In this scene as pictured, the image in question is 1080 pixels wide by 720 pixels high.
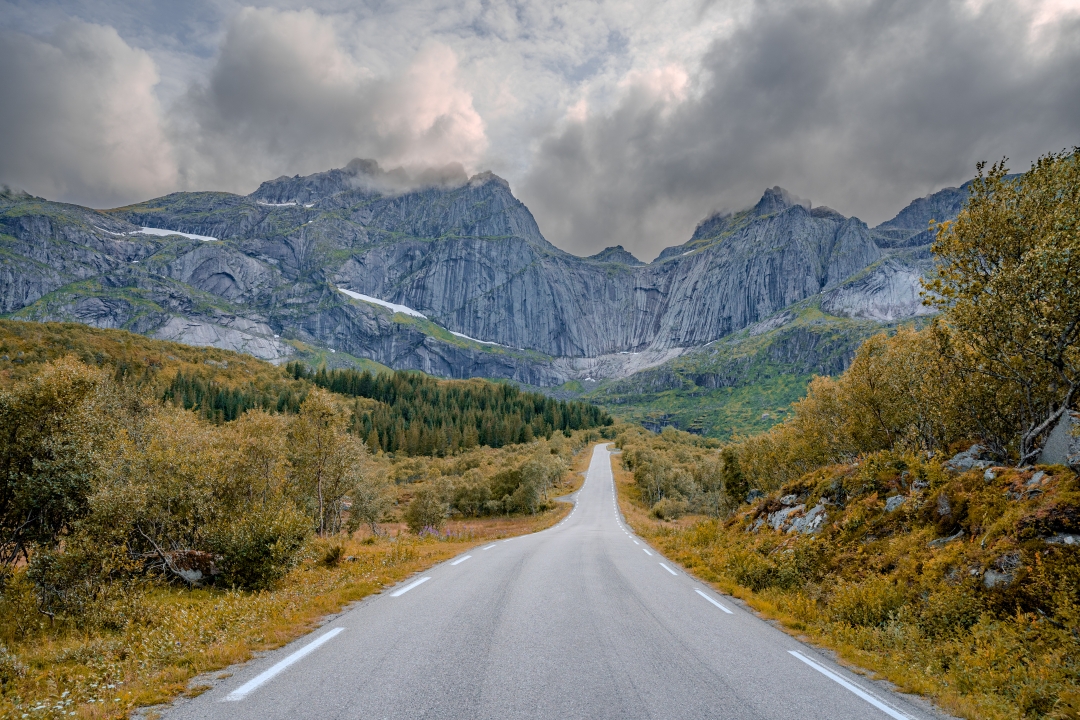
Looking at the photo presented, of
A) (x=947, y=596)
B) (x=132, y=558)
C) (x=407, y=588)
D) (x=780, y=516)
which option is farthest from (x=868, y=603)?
(x=132, y=558)

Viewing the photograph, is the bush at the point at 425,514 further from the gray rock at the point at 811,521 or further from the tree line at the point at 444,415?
the tree line at the point at 444,415

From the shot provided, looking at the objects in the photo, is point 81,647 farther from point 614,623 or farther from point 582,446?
point 582,446

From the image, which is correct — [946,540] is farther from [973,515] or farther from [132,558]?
[132,558]

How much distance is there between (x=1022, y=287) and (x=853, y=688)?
33.4 ft

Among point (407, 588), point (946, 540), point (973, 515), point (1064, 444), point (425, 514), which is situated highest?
point (1064, 444)

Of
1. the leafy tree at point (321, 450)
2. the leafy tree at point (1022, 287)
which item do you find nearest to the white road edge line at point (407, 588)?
the leafy tree at point (1022, 287)

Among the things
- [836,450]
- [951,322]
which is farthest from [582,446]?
[951,322]

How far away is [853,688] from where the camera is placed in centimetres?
637

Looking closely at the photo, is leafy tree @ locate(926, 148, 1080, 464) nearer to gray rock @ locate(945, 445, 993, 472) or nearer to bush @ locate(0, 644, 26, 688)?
gray rock @ locate(945, 445, 993, 472)

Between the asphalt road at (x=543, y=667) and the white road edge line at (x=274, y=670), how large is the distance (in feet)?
0.09

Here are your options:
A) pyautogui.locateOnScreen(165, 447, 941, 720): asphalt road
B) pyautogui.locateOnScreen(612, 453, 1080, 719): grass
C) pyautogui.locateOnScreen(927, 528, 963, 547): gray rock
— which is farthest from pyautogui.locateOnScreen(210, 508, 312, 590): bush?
pyautogui.locateOnScreen(927, 528, 963, 547): gray rock

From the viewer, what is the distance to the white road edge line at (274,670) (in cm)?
529

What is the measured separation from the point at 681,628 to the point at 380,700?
5905mm

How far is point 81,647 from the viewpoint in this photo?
822cm
